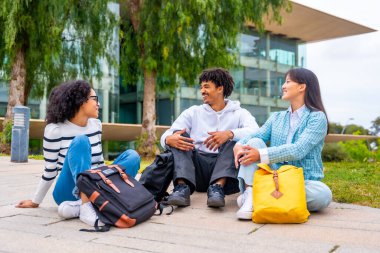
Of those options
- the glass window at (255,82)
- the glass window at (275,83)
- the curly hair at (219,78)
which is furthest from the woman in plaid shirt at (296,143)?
the glass window at (275,83)

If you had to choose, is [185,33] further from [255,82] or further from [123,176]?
[255,82]

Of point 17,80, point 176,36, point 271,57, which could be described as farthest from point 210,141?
point 271,57

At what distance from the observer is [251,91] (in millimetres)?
29766

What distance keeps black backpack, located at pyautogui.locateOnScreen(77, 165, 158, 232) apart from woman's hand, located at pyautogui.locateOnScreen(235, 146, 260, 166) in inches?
29.2

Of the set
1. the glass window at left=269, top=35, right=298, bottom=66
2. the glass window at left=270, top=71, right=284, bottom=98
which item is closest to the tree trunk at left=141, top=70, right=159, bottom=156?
the glass window at left=270, top=71, right=284, bottom=98

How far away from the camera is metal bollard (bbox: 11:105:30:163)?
916 centimetres

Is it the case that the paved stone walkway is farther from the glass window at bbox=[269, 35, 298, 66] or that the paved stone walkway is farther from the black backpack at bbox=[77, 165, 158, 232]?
the glass window at bbox=[269, 35, 298, 66]

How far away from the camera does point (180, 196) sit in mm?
3672

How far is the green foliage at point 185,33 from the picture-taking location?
1150cm

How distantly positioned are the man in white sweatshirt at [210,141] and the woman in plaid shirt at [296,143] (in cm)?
21

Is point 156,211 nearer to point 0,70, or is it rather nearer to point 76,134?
point 76,134

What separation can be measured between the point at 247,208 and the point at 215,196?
307 millimetres

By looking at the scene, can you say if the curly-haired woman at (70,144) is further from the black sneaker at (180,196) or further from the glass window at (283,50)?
the glass window at (283,50)

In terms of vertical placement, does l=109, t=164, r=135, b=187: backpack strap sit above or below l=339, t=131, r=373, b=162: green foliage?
above
